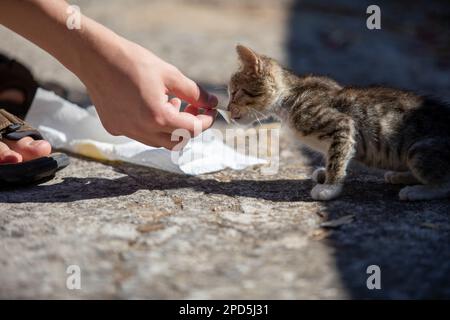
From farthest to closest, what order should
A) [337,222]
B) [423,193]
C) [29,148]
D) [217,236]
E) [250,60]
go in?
1. [250,60]
2. [29,148]
3. [423,193]
4. [337,222]
5. [217,236]

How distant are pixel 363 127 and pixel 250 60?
65 centimetres

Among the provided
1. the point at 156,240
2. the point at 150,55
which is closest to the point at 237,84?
the point at 150,55

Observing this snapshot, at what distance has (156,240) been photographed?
6.49ft

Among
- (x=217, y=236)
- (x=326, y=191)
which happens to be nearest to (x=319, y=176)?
(x=326, y=191)

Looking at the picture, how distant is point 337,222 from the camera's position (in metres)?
2.13

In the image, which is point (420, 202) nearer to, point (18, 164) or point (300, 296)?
point (300, 296)

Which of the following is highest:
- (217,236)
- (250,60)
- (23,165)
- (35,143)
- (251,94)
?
(250,60)

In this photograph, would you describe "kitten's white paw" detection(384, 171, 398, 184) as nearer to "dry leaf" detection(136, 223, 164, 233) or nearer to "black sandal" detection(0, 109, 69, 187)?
"dry leaf" detection(136, 223, 164, 233)

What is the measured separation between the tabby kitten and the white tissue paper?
36cm

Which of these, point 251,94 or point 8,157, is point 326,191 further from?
point 8,157

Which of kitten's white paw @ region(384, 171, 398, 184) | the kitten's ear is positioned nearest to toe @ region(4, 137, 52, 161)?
the kitten's ear

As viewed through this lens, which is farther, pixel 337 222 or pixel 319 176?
pixel 319 176

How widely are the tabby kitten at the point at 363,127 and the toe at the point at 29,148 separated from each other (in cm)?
104

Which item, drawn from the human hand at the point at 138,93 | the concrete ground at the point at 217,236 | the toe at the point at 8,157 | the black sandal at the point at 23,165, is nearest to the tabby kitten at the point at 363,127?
the concrete ground at the point at 217,236
